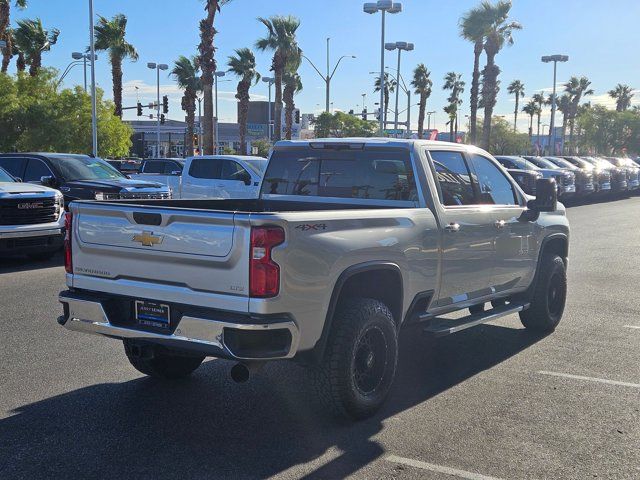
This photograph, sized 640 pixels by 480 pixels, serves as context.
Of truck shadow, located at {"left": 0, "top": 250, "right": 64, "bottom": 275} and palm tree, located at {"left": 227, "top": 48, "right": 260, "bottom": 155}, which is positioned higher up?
palm tree, located at {"left": 227, "top": 48, "right": 260, "bottom": 155}

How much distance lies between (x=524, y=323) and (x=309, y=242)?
4.04 m

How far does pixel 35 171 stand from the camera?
14.8m

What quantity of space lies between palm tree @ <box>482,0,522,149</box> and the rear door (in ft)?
97.5

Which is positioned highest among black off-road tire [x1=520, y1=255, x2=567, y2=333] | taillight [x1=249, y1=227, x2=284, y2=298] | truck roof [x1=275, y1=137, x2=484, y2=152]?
truck roof [x1=275, y1=137, x2=484, y2=152]

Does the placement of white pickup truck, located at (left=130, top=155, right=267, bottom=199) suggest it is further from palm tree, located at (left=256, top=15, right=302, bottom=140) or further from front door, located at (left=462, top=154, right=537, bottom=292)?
palm tree, located at (left=256, top=15, right=302, bottom=140)

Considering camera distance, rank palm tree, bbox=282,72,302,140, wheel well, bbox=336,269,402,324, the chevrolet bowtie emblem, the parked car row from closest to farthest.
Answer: the chevrolet bowtie emblem, wheel well, bbox=336,269,402,324, the parked car row, palm tree, bbox=282,72,302,140

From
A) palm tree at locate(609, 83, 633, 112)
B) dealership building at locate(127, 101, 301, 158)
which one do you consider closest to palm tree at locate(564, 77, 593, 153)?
palm tree at locate(609, 83, 633, 112)

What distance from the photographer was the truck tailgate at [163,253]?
165 inches

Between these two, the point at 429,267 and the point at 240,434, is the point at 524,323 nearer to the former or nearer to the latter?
the point at 429,267

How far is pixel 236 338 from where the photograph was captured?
416 cm

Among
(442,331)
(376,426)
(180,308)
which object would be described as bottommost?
(376,426)

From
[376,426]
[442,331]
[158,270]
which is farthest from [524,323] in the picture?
[158,270]

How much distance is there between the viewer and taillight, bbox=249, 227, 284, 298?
13.5 ft

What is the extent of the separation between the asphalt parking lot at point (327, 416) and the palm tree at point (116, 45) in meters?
43.0
